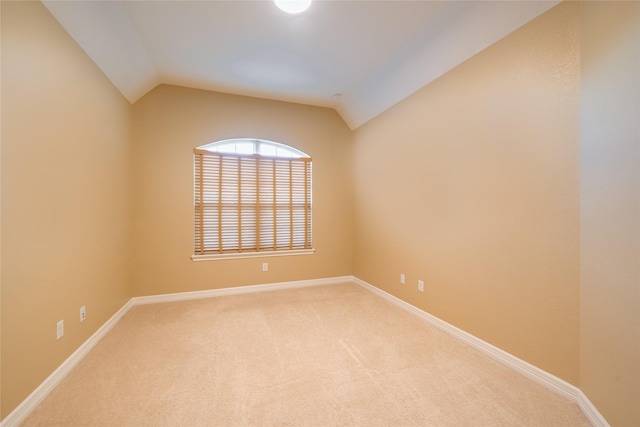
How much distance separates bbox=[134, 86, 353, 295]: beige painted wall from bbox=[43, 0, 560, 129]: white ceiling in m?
0.30

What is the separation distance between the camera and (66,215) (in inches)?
72.7

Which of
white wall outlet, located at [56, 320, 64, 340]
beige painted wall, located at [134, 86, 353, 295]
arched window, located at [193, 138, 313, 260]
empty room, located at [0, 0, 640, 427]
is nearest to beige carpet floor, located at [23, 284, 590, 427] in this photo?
empty room, located at [0, 0, 640, 427]

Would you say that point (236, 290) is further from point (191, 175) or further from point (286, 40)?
point (286, 40)

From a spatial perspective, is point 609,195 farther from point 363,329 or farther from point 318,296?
point 318,296

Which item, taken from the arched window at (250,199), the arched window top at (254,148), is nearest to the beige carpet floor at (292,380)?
the arched window at (250,199)

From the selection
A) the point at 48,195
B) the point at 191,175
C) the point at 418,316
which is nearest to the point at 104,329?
the point at 48,195

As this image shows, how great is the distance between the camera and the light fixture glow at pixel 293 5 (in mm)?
1896

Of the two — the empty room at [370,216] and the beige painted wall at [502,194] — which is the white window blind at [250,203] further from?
the beige painted wall at [502,194]

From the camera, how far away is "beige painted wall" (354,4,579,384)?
5.17 ft

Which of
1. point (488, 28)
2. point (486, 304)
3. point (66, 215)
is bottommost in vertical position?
point (486, 304)

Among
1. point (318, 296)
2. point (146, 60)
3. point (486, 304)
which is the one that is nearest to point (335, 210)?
point (318, 296)

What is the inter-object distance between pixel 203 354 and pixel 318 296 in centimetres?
171

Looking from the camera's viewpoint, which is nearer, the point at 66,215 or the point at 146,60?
the point at 66,215

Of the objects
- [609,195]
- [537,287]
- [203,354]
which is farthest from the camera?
[203,354]
